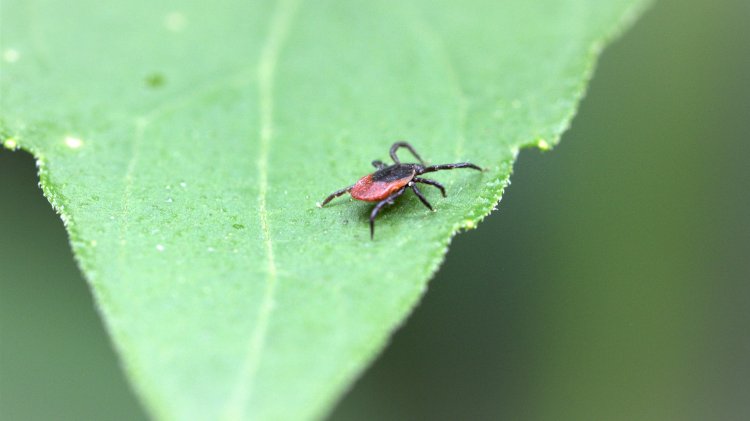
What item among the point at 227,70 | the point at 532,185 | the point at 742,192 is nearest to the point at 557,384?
the point at 532,185

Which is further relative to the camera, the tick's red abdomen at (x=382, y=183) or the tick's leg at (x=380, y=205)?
the tick's red abdomen at (x=382, y=183)

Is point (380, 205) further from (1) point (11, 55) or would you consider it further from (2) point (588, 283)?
(1) point (11, 55)

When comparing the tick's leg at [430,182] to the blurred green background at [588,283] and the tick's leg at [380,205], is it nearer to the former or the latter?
the tick's leg at [380,205]

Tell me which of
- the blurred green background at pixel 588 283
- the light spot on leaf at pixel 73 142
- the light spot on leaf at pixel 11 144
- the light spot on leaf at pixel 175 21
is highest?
the light spot on leaf at pixel 175 21

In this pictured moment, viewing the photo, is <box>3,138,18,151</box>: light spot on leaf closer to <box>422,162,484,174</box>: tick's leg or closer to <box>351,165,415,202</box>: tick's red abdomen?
<box>351,165,415,202</box>: tick's red abdomen

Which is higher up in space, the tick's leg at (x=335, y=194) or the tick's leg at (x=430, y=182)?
the tick's leg at (x=335, y=194)

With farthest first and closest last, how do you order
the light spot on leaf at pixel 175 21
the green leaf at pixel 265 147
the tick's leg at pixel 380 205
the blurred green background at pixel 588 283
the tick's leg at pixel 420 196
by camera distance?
the light spot on leaf at pixel 175 21, the blurred green background at pixel 588 283, the tick's leg at pixel 420 196, the tick's leg at pixel 380 205, the green leaf at pixel 265 147

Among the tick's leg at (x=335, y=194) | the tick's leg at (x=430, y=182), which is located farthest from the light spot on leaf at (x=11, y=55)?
the tick's leg at (x=430, y=182)

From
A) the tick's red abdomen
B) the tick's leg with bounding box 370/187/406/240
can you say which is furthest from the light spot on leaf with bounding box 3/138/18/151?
the tick's leg with bounding box 370/187/406/240
